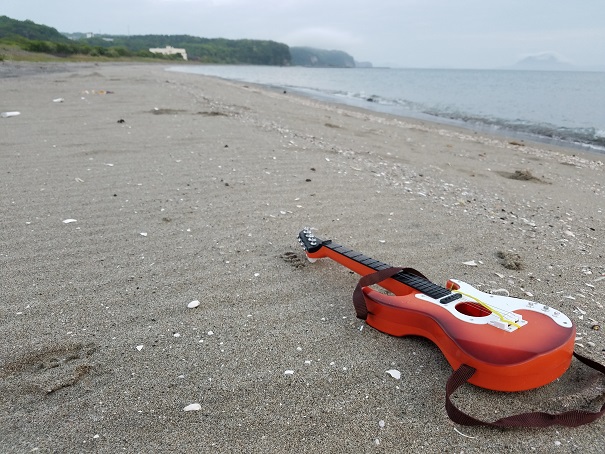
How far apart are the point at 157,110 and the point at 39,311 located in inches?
291

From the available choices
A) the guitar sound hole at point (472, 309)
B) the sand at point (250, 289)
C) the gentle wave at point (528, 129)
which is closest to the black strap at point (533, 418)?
the sand at point (250, 289)

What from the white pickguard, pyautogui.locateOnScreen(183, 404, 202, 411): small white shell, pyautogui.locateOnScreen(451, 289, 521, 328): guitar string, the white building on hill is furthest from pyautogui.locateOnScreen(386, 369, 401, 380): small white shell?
the white building on hill

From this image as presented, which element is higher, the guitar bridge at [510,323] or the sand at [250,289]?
the guitar bridge at [510,323]

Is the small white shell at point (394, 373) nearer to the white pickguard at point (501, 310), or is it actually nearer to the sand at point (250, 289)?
the sand at point (250, 289)

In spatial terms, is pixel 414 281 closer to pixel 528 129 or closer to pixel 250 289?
pixel 250 289

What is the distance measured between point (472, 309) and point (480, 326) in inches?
8.6

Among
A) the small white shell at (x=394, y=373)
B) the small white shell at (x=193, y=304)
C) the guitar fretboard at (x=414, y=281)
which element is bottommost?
the small white shell at (x=193, y=304)

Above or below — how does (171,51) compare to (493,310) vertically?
above

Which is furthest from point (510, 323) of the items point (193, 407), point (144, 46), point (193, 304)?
point (144, 46)

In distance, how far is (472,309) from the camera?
218cm

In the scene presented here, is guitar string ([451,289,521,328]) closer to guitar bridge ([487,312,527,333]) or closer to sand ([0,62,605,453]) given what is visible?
guitar bridge ([487,312,527,333])

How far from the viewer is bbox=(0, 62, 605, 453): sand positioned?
5.59ft

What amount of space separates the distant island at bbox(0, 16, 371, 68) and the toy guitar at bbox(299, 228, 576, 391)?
106ft

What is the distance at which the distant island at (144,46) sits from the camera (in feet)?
134
